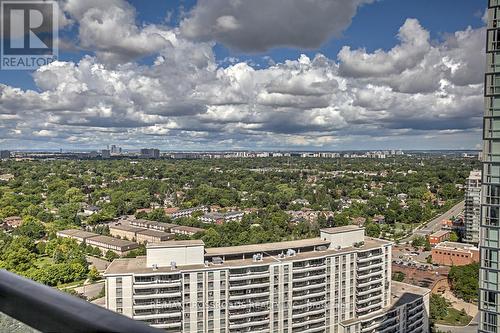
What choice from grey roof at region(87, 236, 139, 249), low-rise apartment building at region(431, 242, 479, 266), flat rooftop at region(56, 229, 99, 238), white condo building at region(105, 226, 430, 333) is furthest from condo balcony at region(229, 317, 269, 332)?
flat rooftop at region(56, 229, 99, 238)

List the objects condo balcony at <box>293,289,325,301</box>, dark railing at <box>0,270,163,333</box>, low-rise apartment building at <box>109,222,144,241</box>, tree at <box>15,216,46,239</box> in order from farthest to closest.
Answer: low-rise apartment building at <box>109,222,144,241</box>
tree at <box>15,216,46,239</box>
condo balcony at <box>293,289,325,301</box>
dark railing at <box>0,270,163,333</box>

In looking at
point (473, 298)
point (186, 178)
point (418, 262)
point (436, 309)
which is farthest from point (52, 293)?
point (186, 178)

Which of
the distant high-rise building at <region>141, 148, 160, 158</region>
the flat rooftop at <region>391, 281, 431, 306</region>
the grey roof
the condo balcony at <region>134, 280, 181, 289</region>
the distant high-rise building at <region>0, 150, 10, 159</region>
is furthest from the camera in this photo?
the distant high-rise building at <region>141, 148, 160, 158</region>

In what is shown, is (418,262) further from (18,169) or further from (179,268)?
(18,169)

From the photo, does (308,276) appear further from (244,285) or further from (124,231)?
(124,231)

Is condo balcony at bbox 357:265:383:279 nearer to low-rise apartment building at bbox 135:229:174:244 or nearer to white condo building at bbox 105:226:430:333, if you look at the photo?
white condo building at bbox 105:226:430:333

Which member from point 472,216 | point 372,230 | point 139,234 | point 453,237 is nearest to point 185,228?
point 139,234
